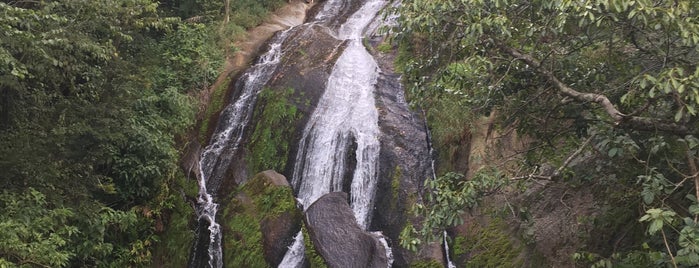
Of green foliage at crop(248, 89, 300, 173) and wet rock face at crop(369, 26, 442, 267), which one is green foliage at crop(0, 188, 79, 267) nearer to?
green foliage at crop(248, 89, 300, 173)

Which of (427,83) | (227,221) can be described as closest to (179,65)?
(227,221)

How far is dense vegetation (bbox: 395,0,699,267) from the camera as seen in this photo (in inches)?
173

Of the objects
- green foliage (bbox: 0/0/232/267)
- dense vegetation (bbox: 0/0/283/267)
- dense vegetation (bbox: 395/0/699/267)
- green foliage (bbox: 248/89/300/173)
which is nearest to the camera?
dense vegetation (bbox: 395/0/699/267)

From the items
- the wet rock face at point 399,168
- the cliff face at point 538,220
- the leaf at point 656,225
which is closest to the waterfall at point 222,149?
the wet rock face at point 399,168

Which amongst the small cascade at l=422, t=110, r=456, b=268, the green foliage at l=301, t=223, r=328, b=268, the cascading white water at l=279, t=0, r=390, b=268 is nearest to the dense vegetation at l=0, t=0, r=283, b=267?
the cascading white water at l=279, t=0, r=390, b=268

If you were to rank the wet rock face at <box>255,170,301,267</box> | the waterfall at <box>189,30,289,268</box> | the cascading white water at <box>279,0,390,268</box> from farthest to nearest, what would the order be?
the cascading white water at <box>279,0,390,268</box>
the waterfall at <box>189,30,289,268</box>
the wet rock face at <box>255,170,301,267</box>

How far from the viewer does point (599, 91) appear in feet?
19.3

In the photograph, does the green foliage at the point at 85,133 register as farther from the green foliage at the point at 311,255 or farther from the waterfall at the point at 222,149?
the green foliage at the point at 311,255

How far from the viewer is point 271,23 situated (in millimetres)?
20672

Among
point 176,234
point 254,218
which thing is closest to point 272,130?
point 254,218

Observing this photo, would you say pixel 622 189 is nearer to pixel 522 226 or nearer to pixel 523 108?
pixel 523 108

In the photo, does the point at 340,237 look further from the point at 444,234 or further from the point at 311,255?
the point at 444,234

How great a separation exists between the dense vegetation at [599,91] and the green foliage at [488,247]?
2.45 meters

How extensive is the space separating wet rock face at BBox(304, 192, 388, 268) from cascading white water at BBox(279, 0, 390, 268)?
640 mm
